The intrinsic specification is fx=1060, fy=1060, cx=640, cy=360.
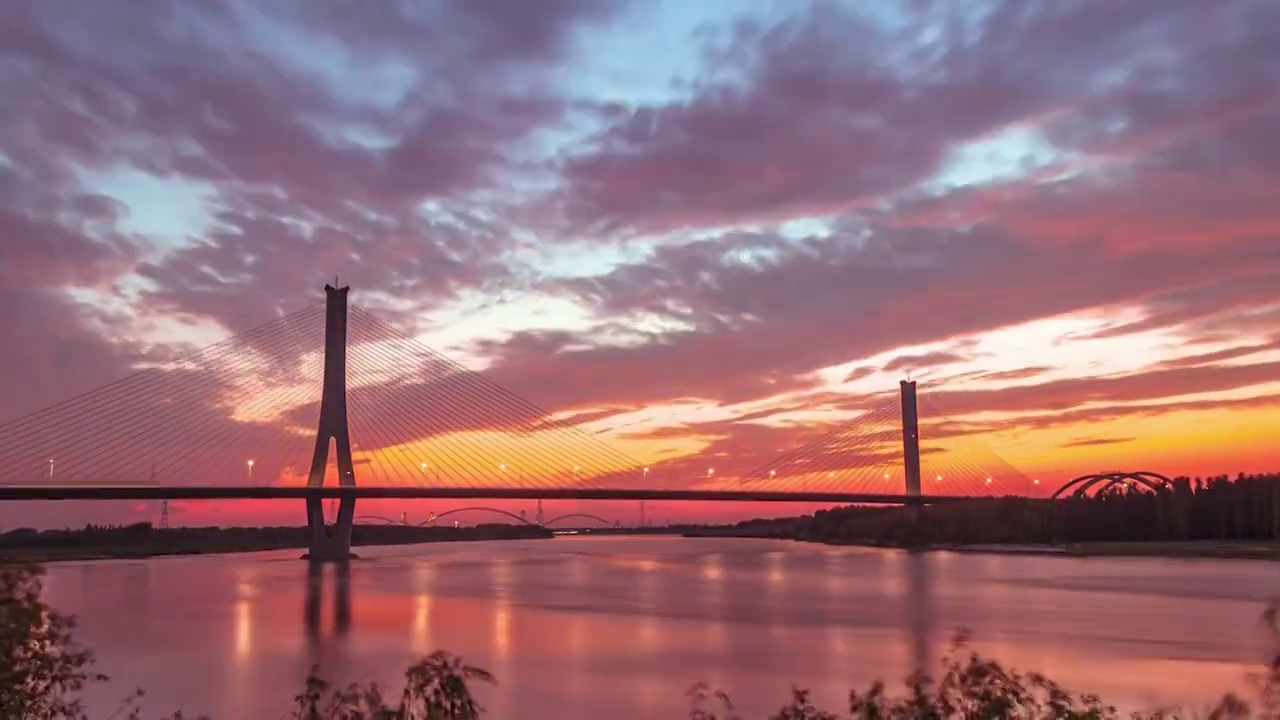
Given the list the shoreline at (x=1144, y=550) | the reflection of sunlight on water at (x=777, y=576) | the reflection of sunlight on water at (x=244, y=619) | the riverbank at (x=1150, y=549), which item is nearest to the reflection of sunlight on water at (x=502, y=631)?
the reflection of sunlight on water at (x=244, y=619)

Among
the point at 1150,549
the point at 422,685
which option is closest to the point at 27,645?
the point at 422,685

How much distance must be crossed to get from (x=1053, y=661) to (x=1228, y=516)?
57.8m

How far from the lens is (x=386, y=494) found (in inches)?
1935

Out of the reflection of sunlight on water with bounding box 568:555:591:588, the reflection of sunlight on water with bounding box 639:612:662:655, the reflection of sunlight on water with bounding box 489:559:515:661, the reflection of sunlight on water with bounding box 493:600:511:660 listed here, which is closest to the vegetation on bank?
the reflection of sunlight on water with bounding box 489:559:515:661

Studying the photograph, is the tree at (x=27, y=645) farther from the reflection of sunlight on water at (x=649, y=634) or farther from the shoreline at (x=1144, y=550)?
the shoreline at (x=1144, y=550)

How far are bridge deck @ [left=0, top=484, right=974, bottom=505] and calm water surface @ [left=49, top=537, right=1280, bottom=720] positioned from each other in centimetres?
402

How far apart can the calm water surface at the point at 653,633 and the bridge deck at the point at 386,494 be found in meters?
4.02

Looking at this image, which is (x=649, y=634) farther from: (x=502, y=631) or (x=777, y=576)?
(x=777, y=576)

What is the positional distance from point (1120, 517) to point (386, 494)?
161ft

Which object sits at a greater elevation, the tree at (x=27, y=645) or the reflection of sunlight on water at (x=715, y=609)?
the tree at (x=27, y=645)

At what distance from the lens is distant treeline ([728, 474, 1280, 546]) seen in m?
66.1

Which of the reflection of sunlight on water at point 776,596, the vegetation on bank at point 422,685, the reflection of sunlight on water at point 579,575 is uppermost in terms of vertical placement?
the vegetation on bank at point 422,685

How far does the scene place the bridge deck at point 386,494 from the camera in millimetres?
43031

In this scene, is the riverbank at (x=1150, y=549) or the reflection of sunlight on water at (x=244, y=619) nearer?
A: the reflection of sunlight on water at (x=244, y=619)
